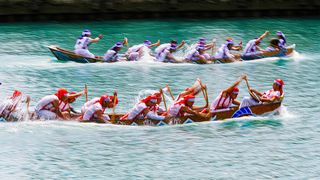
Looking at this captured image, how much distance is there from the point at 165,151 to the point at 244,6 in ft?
91.6

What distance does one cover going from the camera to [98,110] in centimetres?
2878

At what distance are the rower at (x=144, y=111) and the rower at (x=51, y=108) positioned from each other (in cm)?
225

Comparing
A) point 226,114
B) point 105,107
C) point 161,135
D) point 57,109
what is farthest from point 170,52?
point 57,109

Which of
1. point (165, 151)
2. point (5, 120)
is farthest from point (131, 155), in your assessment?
point (5, 120)

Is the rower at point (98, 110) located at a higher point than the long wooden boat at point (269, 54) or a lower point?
lower

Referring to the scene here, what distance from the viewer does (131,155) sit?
2741cm

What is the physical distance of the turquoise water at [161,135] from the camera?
2617 centimetres

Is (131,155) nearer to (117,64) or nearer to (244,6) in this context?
(117,64)

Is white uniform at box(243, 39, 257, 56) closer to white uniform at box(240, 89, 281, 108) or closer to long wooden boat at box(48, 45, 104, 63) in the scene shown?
long wooden boat at box(48, 45, 104, 63)

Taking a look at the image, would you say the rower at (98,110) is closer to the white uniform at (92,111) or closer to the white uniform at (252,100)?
the white uniform at (92,111)

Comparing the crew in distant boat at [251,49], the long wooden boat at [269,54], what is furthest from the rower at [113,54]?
the crew in distant boat at [251,49]

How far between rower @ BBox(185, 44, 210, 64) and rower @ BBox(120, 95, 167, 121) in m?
12.8

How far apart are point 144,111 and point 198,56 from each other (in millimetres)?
13253

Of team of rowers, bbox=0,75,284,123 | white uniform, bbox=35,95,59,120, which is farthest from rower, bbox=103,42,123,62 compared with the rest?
white uniform, bbox=35,95,59,120
